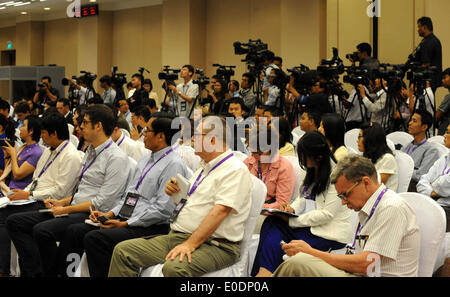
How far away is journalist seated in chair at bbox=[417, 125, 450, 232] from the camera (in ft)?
12.7

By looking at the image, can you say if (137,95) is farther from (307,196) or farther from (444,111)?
(307,196)

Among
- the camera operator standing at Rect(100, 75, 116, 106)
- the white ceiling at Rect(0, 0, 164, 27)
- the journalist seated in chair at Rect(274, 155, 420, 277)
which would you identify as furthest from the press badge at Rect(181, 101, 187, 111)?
the journalist seated in chair at Rect(274, 155, 420, 277)

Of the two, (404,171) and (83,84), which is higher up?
(83,84)

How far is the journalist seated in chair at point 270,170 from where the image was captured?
3.46m

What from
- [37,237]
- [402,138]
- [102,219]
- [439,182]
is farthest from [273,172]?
[402,138]

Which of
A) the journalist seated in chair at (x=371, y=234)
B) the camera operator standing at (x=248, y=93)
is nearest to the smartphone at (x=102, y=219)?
the journalist seated in chair at (x=371, y=234)

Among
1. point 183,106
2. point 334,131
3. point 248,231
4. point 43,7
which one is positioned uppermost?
point 43,7

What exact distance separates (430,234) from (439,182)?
1698 millimetres

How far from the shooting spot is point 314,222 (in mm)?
2912

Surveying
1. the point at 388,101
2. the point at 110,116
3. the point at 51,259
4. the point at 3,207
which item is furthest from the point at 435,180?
the point at 3,207

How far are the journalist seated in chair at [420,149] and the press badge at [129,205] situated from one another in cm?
234

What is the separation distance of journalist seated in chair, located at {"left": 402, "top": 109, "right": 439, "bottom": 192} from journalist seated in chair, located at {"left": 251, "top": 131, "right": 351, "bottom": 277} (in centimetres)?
177

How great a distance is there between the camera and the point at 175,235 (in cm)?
286

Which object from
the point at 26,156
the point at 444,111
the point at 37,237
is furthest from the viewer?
the point at 444,111
